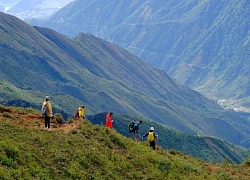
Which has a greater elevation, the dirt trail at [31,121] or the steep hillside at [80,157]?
the dirt trail at [31,121]

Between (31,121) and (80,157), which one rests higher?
(31,121)

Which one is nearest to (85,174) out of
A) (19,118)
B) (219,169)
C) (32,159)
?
(32,159)

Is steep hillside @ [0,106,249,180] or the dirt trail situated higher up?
the dirt trail

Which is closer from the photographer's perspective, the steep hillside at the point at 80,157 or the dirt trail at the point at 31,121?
the steep hillside at the point at 80,157

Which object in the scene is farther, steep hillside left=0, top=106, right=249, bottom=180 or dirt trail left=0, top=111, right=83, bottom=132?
dirt trail left=0, top=111, right=83, bottom=132

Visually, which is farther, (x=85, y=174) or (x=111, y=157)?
(x=111, y=157)

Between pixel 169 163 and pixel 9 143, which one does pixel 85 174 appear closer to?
pixel 9 143

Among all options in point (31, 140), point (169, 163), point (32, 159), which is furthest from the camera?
point (169, 163)

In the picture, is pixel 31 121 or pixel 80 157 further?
pixel 31 121

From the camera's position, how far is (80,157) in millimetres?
38750

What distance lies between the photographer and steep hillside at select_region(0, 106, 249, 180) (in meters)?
34.9

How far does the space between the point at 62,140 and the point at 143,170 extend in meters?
7.17

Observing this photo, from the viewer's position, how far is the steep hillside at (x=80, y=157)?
34.9m

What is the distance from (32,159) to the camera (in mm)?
35688
